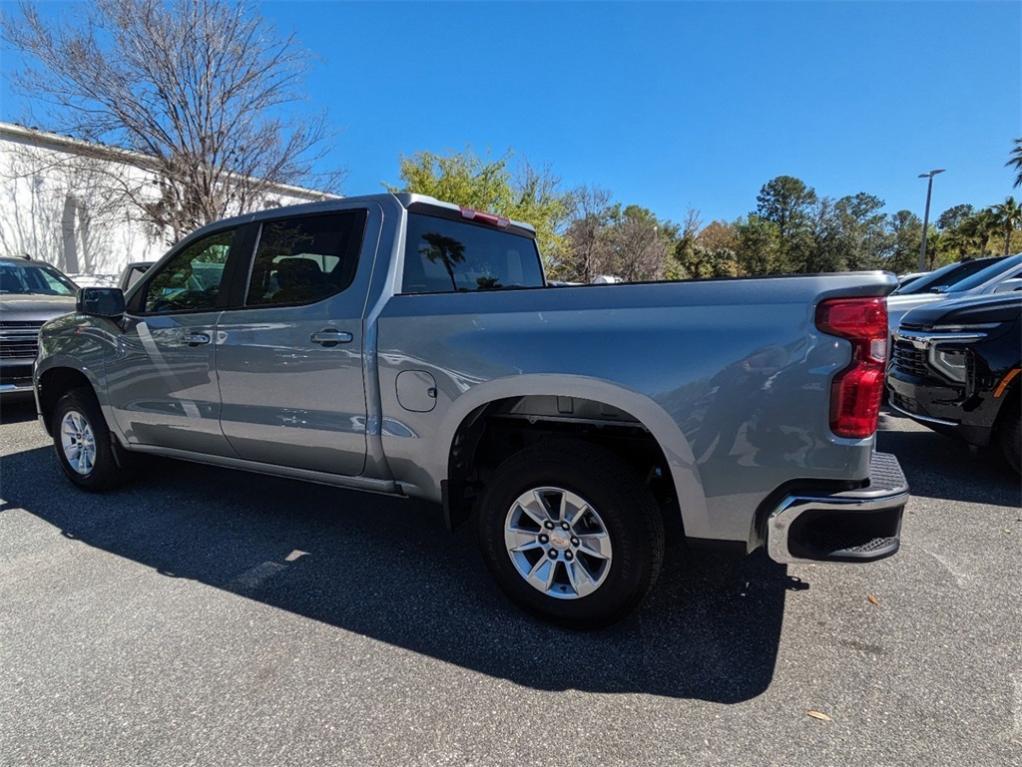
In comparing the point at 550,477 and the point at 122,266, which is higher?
the point at 122,266

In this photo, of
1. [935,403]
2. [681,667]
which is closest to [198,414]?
[681,667]

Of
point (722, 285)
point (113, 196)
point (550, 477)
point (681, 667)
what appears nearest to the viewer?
point (722, 285)

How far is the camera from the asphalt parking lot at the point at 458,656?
1959mm

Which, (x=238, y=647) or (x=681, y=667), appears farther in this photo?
(x=238, y=647)

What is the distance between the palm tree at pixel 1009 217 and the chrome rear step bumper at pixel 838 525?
52.8 m

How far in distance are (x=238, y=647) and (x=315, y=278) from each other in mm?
1834

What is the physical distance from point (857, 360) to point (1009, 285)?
548 cm

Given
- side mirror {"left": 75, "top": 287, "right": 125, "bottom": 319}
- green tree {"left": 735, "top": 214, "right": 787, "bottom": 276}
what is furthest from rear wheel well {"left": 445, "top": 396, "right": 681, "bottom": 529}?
green tree {"left": 735, "top": 214, "right": 787, "bottom": 276}

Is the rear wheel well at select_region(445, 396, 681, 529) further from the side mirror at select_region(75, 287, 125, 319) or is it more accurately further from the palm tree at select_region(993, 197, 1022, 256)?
the palm tree at select_region(993, 197, 1022, 256)

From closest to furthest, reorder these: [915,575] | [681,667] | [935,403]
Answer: [681,667], [915,575], [935,403]

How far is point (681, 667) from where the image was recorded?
233 centimetres

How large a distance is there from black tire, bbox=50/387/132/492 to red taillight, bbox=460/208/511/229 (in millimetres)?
3051

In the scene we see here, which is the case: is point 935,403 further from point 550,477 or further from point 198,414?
point 198,414

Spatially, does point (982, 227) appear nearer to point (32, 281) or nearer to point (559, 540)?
point (559, 540)
